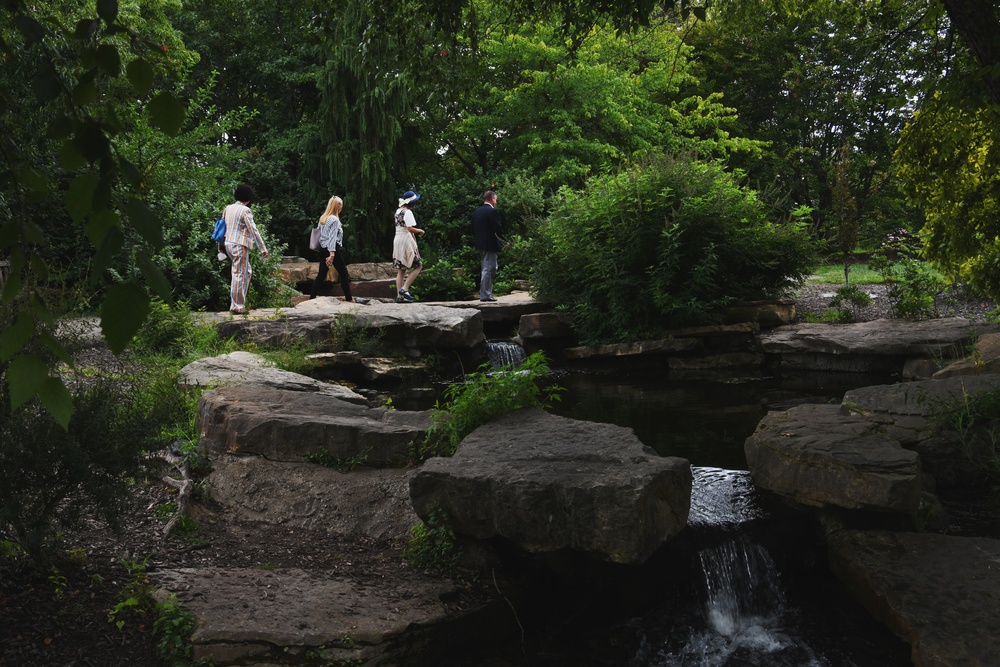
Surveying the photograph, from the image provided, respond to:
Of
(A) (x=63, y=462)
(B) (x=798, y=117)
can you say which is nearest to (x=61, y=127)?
(A) (x=63, y=462)

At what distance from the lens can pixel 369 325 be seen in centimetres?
1223

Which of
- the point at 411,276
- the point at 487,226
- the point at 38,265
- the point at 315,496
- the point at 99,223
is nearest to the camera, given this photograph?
the point at 99,223

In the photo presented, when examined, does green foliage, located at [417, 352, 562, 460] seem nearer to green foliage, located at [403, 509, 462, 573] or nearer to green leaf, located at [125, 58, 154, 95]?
green foliage, located at [403, 509, 462, 573]

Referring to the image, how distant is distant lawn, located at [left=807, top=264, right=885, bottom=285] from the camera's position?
1900 centimetres

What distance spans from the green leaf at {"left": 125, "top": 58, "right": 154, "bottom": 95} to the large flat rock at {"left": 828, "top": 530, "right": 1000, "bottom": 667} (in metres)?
4.16

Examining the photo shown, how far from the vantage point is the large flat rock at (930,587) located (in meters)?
Answer: 3.94

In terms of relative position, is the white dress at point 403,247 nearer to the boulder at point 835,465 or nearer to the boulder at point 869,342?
the boulder at point 869,342

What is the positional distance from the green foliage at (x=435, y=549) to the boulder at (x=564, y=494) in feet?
0.22

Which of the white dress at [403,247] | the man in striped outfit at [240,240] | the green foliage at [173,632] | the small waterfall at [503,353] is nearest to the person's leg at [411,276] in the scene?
the white dress at [403,247]

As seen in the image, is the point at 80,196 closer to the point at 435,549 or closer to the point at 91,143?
the point at 91,143

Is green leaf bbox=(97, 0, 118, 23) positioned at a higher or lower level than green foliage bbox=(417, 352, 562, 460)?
higher

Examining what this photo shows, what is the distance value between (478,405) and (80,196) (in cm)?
455

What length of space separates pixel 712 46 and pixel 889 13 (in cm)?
2285

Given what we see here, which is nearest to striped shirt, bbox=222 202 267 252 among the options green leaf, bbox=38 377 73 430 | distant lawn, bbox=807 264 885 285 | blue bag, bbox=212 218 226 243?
blue bag, bbox=212 218 226 243
